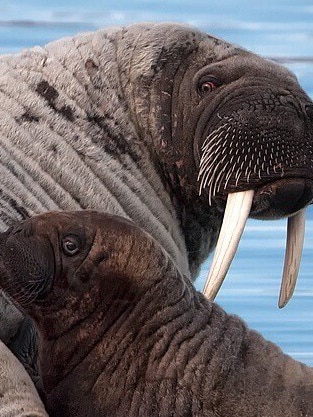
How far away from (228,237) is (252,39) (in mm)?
10984

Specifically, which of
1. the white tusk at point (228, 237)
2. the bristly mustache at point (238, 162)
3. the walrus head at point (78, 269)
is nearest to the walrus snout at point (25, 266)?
the walrus head at point (78, 269)

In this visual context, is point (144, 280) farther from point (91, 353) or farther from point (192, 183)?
point (192, 183)

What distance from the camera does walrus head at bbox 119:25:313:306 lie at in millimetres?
10719

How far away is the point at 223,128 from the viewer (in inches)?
425

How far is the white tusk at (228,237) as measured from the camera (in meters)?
10.5

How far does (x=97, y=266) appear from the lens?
922 cm

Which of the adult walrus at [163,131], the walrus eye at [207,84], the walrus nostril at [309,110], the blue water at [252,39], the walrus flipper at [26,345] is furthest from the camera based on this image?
the blue water at [252,39]

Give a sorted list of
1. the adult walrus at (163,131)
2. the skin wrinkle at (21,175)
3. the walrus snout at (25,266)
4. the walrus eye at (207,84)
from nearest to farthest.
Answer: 1. the walrus snout at (25,266)
2. the skin wrinkle at (21,175)
3. the adult walrus at (163,131)
4. the walrus eye at (207,84)

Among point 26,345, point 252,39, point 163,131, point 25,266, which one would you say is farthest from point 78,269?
point 252,39

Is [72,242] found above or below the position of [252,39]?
above

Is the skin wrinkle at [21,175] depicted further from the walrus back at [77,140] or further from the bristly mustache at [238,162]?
the bristly mustache at [238,162]

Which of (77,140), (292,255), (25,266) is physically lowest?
(292,255)

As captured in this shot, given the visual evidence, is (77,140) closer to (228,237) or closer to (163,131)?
(163,131)

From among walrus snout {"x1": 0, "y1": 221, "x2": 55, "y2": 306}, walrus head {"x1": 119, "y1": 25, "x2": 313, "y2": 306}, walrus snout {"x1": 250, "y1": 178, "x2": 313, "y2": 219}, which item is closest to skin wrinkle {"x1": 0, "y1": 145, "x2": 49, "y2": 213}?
walrus head {"x1": 119, "y1": 25, "x2": 313, "y2": 306}
